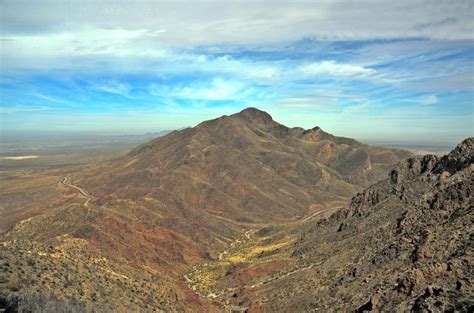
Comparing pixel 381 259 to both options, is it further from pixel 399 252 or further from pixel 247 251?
pixel 247 251

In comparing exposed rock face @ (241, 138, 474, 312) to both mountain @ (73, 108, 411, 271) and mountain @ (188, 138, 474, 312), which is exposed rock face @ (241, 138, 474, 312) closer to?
mountain @ (188, 138, 474, 312)

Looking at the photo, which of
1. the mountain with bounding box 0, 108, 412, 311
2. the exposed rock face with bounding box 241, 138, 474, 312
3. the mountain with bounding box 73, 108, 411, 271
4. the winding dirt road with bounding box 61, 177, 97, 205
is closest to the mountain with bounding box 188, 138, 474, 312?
the exposed rock face with bounding box 241, 138, 474, 312

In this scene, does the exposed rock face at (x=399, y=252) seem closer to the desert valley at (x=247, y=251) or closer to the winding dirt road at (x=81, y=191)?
the desert valley at (x=247, y=251)

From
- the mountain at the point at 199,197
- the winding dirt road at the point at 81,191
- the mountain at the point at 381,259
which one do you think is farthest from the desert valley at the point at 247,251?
the winding dirt road at the point at 81,191

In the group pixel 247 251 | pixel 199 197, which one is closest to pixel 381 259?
pixel 247 251

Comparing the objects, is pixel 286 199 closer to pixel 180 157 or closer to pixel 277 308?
pixel 180 157

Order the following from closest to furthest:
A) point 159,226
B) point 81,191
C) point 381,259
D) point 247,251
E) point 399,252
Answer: point 399,252 < point 381,259 < point 159,226 < point 247,251 < point 81,191

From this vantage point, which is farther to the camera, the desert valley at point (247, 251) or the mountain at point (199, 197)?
the mountain at point (199, 197)
